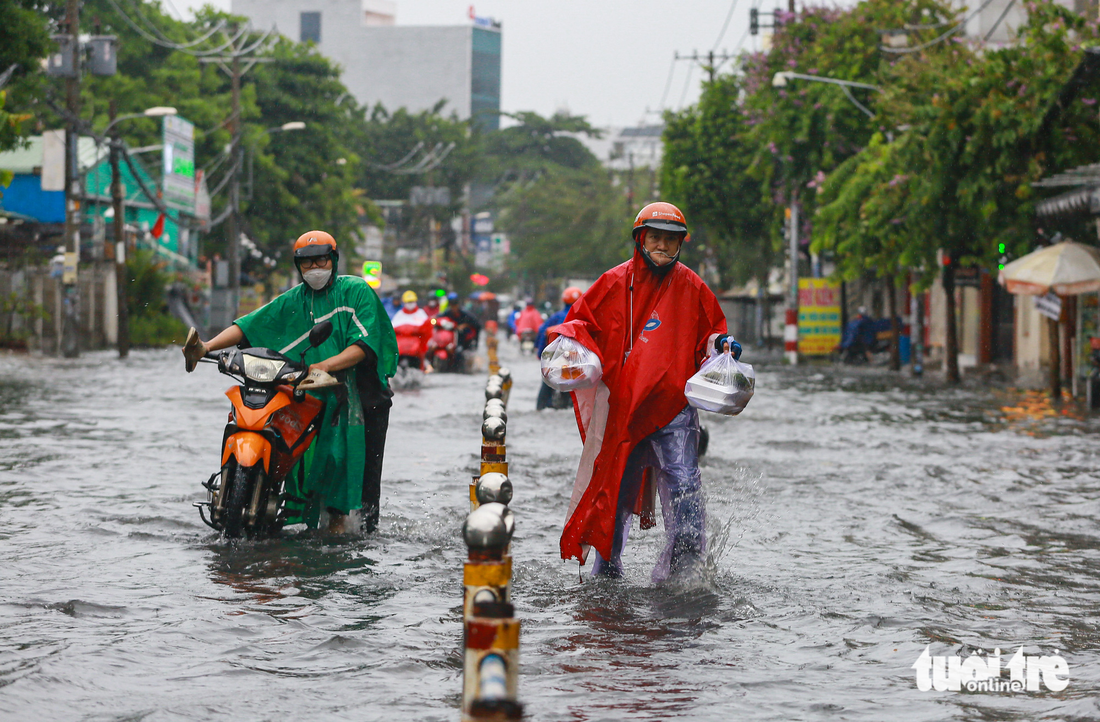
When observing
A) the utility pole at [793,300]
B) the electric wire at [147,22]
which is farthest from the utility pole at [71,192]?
the electric wire at [147,22]

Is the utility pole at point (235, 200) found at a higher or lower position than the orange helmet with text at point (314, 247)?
higher

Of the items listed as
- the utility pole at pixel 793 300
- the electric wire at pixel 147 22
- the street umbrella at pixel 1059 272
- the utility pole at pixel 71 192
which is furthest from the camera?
the electric wire at pixel 147 22

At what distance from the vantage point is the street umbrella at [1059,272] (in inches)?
808

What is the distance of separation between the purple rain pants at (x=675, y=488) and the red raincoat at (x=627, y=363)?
88 mm

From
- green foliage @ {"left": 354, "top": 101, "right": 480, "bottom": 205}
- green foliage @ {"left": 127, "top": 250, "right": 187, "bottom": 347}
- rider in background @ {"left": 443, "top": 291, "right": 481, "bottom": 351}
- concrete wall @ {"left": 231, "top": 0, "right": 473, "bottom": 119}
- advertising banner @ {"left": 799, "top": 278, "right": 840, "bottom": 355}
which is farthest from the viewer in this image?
concrete wall @ {"left": 231, "top": 0, "right": 473, "bottom": 119}

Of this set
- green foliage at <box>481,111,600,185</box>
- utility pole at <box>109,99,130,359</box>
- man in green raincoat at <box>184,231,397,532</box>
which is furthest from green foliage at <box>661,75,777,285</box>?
green foliage at <box>481,111,600,185</box>

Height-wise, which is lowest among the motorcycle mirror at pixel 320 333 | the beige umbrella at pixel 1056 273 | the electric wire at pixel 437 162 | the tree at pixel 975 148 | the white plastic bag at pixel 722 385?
the white plastic bag at pixel 722 385

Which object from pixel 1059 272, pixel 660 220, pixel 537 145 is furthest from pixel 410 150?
pixel 660 220

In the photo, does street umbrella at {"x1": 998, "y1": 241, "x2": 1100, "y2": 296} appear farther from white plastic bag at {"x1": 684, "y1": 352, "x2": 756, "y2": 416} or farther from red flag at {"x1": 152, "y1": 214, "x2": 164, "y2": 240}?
red flag at {"x1": 152, "y1": 214, "x2": 164, "y2": 240}

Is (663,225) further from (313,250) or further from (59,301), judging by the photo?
(59,301)

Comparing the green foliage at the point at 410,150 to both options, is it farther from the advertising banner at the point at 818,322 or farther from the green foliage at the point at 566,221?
the advertising banner at the point at 818,322

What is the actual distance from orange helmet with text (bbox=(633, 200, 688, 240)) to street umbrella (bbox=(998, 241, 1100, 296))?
50.4 ft

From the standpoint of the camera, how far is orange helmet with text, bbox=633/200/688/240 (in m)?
6.39

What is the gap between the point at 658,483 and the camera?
655 cm
